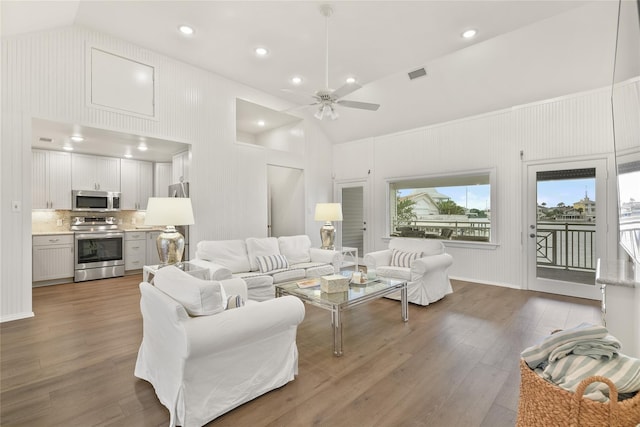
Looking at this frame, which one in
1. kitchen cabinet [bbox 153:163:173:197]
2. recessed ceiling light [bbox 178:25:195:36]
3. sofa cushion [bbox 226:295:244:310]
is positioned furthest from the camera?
kitchen cabinet [bbox 153:163:173:197]

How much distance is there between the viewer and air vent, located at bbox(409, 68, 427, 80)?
4.93 metres

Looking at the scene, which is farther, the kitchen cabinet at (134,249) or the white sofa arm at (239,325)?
the kitchen cabinet at (134,249)

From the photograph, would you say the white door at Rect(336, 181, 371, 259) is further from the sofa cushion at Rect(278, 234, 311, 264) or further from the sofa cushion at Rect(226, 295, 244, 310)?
the sofa cushion at Rect(226, 295, 244, 310)

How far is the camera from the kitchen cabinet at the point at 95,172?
18.7 feet

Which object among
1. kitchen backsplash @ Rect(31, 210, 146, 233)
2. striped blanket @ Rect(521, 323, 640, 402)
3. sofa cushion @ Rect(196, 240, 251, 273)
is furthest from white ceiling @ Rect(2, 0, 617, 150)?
kitchen backsplash @ Rect(31, 210, 146, 233)

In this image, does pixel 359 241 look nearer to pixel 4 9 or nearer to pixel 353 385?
pixel 353 385

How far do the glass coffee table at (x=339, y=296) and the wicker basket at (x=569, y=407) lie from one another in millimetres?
1576

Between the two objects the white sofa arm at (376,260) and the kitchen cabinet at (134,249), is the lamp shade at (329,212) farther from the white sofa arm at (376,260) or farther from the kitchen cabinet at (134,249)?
the kitchen cabinet at (134,249)

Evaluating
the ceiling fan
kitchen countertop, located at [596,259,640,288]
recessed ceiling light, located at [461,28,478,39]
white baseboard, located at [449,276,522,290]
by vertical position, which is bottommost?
white baseboard, located at [449,276,522,290]

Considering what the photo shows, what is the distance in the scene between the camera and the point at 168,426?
1.77 m

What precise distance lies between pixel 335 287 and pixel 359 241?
419 cm

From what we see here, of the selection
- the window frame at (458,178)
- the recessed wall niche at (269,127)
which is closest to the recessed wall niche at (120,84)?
the recessed wall niche at (269,127)

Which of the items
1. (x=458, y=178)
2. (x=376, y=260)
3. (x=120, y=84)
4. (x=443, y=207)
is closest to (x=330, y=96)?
(x=376, y=260)

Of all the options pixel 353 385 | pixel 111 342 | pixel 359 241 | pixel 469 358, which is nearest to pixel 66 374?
pixel 111 342
